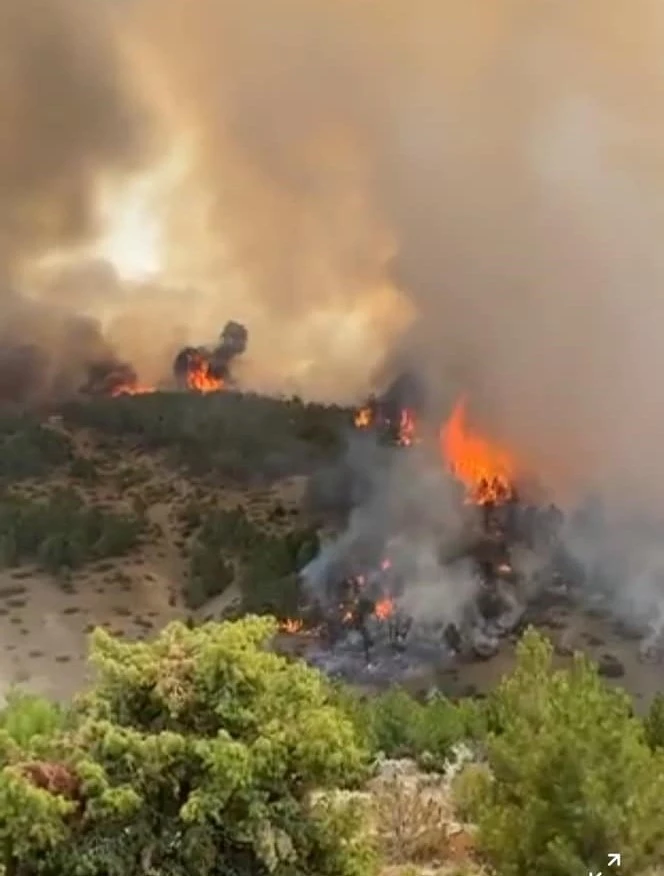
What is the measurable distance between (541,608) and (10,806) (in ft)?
115

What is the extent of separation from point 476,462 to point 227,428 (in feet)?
64.5

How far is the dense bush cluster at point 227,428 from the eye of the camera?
66000 mm

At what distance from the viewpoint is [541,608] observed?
143 feet

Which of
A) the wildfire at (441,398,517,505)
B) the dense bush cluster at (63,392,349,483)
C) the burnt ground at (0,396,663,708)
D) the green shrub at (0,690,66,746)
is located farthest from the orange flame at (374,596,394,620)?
the green shrub at (0,690,66,746)

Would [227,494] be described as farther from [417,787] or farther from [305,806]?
[305,806]

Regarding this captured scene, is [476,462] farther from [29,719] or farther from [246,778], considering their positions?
[246,778]

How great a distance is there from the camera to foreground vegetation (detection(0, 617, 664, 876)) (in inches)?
406

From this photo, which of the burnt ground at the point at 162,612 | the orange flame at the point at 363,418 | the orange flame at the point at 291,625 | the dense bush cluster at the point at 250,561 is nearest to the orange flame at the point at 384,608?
the burnt ground at the point at 162,612

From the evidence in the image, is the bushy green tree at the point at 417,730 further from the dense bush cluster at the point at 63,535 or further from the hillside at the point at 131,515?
the dense bush cluster at the point at 63,535

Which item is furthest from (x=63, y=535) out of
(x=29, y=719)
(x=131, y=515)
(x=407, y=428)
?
(x=29, y=719)

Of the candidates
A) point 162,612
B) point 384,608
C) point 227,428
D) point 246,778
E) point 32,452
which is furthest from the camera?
point 227,428

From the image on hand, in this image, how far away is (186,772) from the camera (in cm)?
1059

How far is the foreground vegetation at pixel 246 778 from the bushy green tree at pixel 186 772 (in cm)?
1

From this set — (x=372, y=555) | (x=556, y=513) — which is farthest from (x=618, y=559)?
(x=372, y=555)
